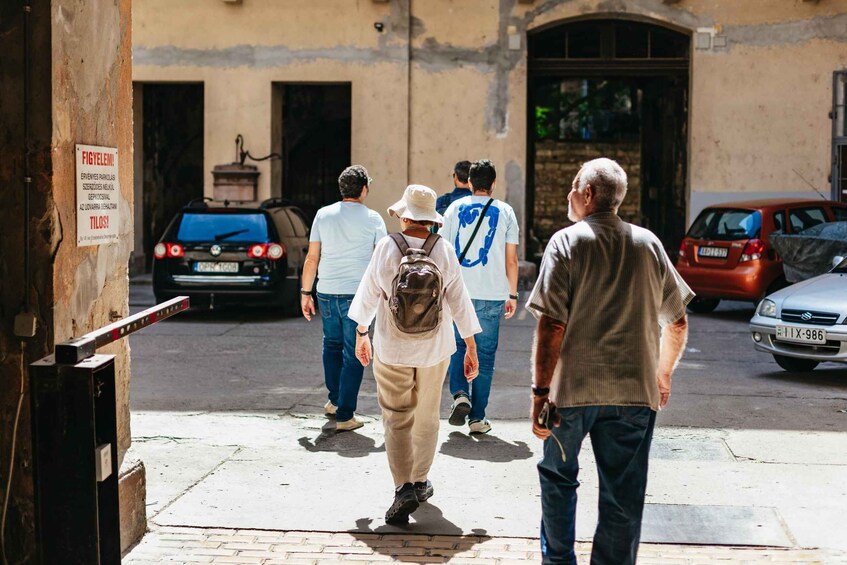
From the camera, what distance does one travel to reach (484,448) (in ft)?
26.0

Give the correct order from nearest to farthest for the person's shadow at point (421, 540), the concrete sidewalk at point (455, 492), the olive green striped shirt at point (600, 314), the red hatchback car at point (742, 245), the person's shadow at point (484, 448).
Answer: the olive green striped shirt at point (600, 314)
the person's shadow at point (421, 540)
the concrete sidewalk at point (455, 492)
the person's shadow at point (484, 448)
the red hatchback car at point (742, 245)

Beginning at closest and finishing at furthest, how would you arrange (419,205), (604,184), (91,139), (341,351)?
1. (604,184)
2. (91,139)
3. (419,205)
4. (341,351)

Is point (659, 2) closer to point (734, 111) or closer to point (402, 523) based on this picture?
point (734, 111)

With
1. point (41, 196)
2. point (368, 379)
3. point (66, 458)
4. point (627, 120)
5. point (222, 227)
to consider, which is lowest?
point (368, 379)

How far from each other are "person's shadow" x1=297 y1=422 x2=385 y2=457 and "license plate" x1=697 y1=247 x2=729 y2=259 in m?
8.82

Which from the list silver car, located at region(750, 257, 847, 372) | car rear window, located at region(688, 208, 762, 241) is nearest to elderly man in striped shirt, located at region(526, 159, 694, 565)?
silver car, located at region(750, 257, 847, 372)

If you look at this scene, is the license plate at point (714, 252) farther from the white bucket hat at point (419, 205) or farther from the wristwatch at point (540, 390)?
the wristwatch at point (540, 390)

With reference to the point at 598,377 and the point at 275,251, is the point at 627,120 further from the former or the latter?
the point at 598,377

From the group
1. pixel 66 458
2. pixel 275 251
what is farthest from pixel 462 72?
pixel 66 458

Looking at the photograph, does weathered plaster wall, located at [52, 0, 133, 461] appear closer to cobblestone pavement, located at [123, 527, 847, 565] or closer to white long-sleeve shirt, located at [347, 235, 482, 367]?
cobblestone pavement, located at [123, 527, 847, 565]

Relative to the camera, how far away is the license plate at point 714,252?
1590 centimetres

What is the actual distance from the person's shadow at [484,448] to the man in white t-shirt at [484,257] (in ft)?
0.43

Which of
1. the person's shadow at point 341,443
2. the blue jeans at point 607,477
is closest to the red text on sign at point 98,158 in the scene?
the blue jeans at point 607,477

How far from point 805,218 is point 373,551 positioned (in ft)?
38.6
